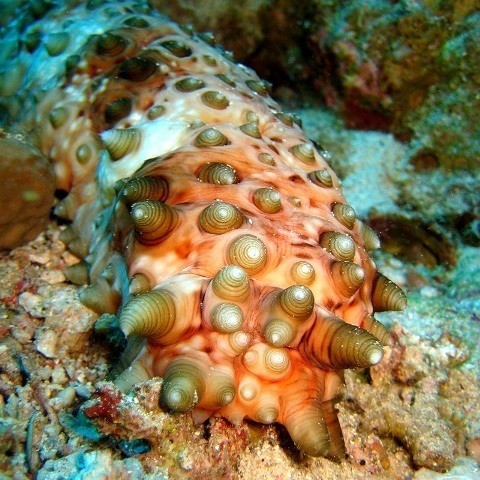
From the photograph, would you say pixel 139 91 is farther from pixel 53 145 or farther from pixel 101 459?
pixel 101 459

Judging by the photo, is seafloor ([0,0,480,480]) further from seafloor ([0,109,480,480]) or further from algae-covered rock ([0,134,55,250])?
algae-covered rock ([0,134,55,250])

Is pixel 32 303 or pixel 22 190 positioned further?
pixel 22 190

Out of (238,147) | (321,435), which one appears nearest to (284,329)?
(321,435)

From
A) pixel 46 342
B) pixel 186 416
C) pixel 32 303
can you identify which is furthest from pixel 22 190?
pixel 186 416

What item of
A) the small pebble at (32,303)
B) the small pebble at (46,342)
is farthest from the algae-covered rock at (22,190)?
the small pebble at (46,342)

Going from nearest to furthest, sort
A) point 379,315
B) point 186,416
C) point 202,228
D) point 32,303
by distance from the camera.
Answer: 1. point 186,416
2. point 202,228
3. point 32,303
4. point 379,315

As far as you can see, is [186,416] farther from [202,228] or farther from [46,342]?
[46,342]

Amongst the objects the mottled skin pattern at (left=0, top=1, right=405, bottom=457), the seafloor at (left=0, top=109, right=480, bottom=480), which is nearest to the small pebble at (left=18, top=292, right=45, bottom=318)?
the seafloor at (left=0, top=109, right=480, bottom=480)
